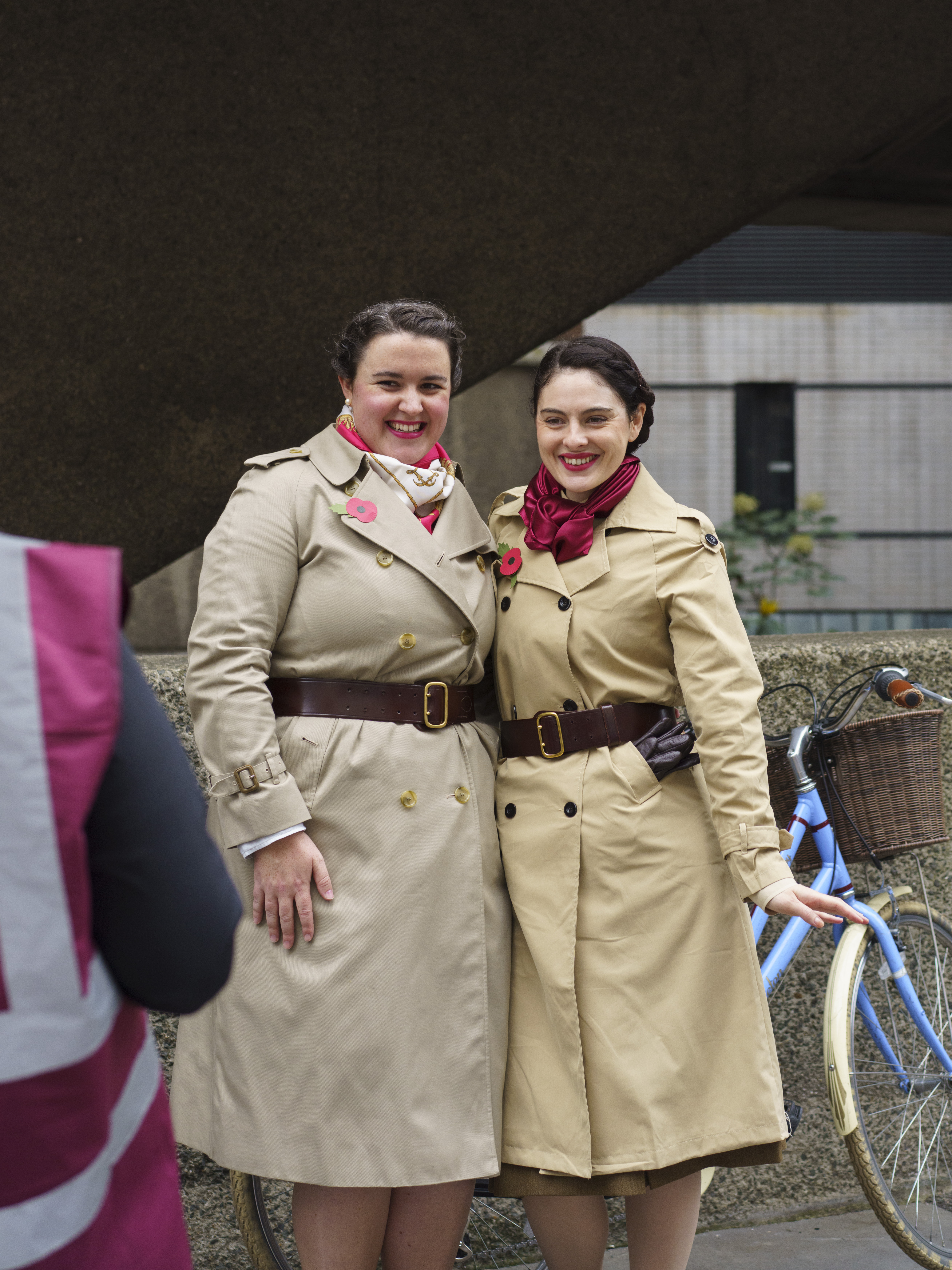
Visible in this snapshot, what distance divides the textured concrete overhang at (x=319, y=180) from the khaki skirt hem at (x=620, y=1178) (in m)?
2.52

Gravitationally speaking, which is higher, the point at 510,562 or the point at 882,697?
the point at 510,562

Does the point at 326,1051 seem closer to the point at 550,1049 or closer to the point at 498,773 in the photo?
the point at 550,1049

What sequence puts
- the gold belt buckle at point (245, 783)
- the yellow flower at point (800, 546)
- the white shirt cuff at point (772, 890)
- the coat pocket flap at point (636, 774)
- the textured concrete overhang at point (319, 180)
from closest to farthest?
1. the gold belt buckle at point (245, 783)
2. the white shirt cuff at point (772, 890)
3. the coat pocket flap at point (636, 774)
4. the textured concrete overhang at point (319, 180)
5. the yellow flower at point (800, 546)

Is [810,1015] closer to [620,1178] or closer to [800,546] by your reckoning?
[620,1178]

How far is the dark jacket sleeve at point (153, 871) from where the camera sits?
1076mm

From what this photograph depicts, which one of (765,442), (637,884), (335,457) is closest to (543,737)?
(637,884)

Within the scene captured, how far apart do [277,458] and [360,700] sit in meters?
0.49

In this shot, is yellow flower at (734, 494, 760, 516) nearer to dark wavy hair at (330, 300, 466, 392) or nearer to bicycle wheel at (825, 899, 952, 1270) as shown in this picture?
bicycle wheel at (825, 899, 952, 1270)

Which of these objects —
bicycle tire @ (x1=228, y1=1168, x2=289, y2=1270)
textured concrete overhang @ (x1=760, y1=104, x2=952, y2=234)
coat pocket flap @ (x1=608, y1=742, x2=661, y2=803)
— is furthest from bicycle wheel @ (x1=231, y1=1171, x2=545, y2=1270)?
textured concrete overhang @ (x1=760, y1=104, x2=952, y2=234)

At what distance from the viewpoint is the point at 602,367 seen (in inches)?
96.7

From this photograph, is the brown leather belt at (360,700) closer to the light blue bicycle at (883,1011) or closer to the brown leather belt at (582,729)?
the brown leather belt at (582,729)

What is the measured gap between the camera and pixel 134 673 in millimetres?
1092

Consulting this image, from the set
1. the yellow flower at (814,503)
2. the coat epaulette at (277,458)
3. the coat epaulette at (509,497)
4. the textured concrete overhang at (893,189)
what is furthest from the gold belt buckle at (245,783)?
the textured concrete overhang at (893,189)

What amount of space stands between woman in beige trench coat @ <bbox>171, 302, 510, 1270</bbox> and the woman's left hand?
0.51 m
